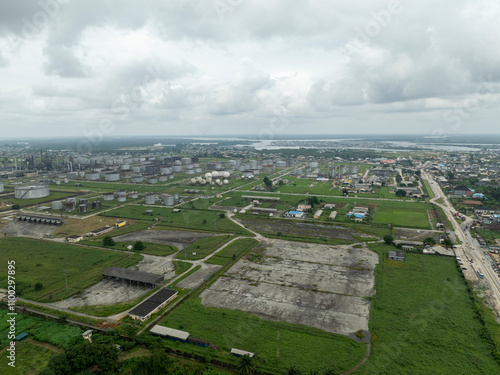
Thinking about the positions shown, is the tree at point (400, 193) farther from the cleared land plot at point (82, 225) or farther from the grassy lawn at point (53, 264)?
the cleared land plot at point (82, 225)

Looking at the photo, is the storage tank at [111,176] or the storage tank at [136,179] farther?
the storage tank at [111,176]

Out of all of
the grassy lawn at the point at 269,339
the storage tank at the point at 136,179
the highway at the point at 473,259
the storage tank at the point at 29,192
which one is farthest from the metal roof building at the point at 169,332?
the storage tank at the point at 136,179

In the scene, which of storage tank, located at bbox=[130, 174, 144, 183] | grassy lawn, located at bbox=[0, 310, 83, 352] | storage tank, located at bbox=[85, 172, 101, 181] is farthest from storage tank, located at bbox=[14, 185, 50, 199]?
grassy lawn, located at bbox=[0, 310, 83, 352]

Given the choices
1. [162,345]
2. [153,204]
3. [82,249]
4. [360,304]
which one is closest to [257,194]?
[153,204]

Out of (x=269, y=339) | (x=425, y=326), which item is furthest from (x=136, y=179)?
(x=425, y=326)

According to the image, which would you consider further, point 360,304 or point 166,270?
point 166,270

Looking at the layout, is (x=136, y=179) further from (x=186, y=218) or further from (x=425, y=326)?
(x=425, y=326)

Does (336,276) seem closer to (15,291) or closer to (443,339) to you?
(443,339)

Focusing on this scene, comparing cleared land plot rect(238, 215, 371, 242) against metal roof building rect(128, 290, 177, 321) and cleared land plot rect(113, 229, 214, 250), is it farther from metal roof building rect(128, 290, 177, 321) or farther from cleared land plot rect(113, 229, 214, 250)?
metal roof building rect(128, 290, 177, 321)
